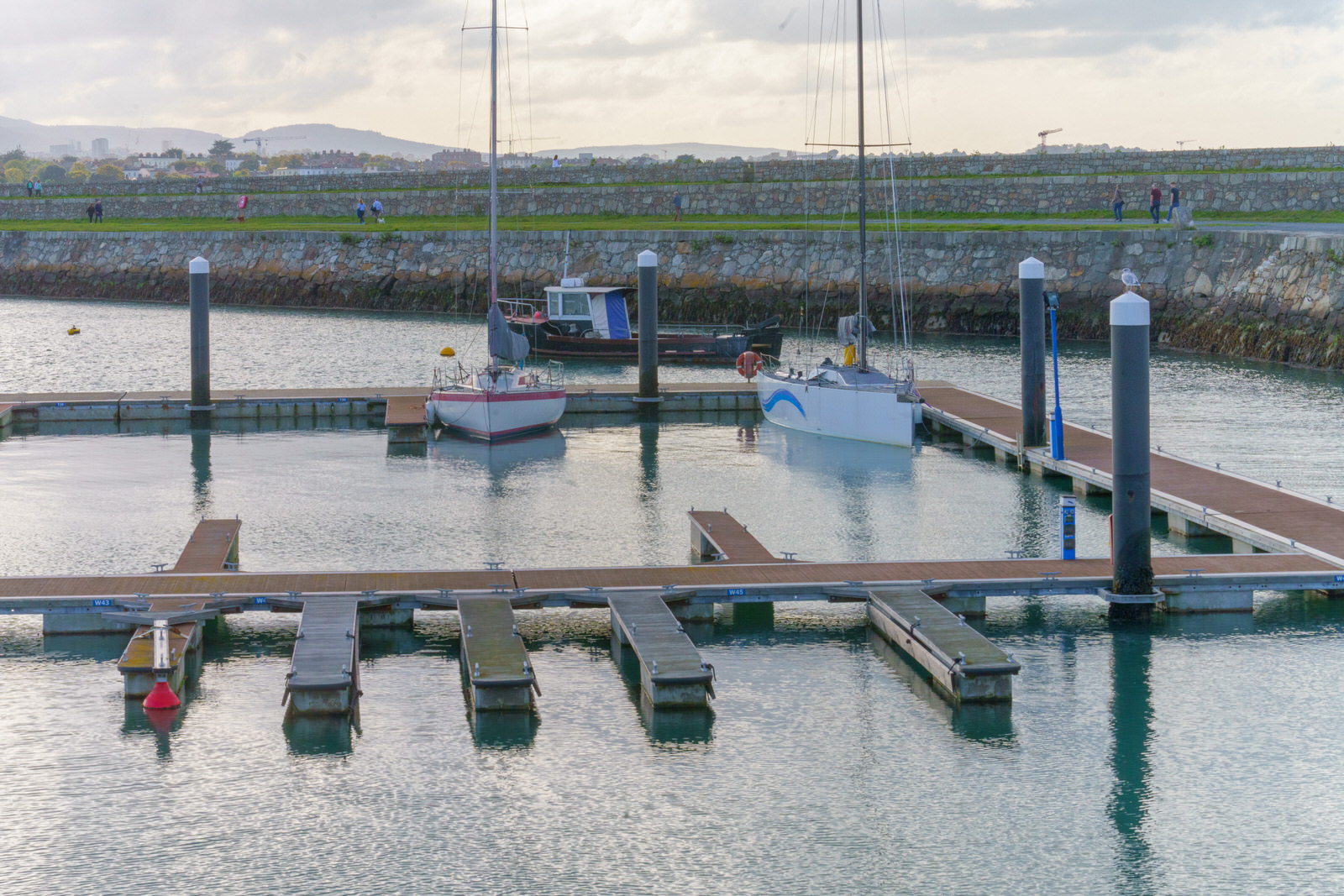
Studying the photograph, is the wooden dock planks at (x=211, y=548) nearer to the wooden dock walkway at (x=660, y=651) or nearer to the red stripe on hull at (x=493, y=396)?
the wooden dock walkway at (x=660, y=651)

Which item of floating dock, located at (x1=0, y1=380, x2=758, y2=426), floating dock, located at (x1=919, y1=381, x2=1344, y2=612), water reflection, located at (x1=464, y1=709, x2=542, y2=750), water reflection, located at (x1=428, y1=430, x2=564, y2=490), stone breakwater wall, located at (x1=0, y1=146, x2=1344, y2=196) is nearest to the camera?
Result: water reflection, located at (x1=464, y1=709, x2=542, y2=750)

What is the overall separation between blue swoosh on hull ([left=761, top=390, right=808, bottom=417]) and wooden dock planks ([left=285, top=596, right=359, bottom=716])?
14012mm

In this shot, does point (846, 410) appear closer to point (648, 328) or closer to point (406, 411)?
point (648, 328)

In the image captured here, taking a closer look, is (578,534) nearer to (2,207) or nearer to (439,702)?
(439,702)

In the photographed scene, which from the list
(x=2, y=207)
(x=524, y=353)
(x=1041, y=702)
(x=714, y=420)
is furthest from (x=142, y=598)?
(x=2, y=207)

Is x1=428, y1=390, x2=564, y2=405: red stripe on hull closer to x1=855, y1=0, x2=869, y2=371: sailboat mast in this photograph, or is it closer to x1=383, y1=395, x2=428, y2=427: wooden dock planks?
x1=383, y1=395, x2=428, y2=427: wooden dock planks

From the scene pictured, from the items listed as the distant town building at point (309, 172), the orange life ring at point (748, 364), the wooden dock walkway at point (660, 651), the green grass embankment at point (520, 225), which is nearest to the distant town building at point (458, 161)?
the distant town building at point (309, 172)

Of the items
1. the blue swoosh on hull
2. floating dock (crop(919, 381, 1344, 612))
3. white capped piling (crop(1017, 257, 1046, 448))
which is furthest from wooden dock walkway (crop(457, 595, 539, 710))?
the blue swoosh on hull

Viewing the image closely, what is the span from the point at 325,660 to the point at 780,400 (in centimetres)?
1598

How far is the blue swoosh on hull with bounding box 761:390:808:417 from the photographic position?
87.7 feet

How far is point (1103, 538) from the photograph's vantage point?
18125mm

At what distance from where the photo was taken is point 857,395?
83.7 ft

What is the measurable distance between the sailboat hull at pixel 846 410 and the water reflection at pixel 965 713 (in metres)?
11.9

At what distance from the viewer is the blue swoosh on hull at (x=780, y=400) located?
2672 centimetres
